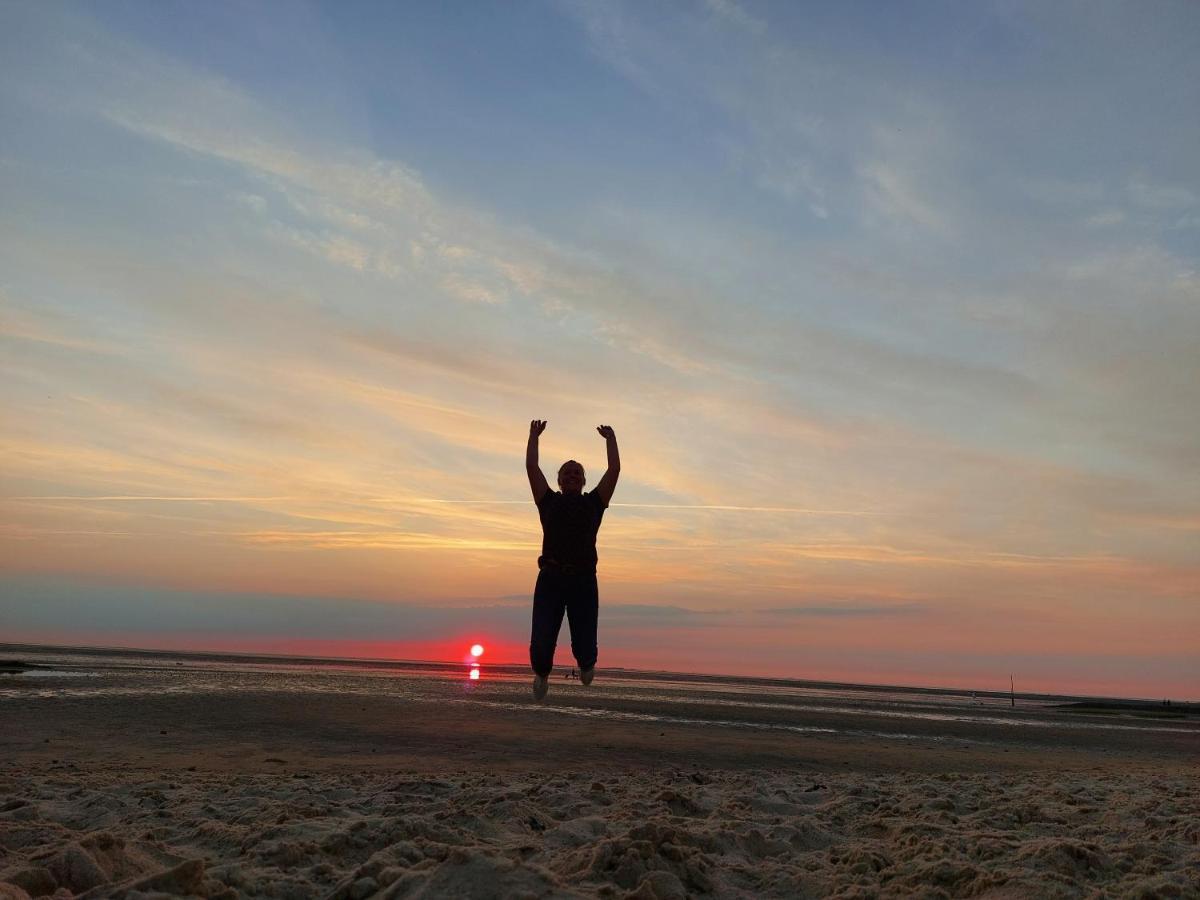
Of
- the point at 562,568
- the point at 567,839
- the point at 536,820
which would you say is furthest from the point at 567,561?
the point at 567,839

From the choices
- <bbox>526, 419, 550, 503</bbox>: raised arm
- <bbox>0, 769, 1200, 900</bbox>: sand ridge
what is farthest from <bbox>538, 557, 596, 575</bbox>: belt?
<bbox>0, 769, 1200, 900</bbox>: sand ridge

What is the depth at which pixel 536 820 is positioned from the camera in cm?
703

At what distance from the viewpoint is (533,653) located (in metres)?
8.80

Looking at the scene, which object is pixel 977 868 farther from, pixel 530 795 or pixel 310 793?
pixel 310 793

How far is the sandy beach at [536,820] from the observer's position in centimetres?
523

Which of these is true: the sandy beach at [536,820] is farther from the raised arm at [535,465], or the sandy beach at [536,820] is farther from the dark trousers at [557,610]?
the raised arm at [535,465]

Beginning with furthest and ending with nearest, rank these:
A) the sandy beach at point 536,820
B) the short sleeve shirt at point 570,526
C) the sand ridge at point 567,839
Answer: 1. the short sleeve shirt at point 570,526
2. the sandy beach at point 536,820
3. the sand ridge at point 567,839

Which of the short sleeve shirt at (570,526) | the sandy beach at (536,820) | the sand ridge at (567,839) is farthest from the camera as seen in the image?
the short sleeve shirt at (570,526)

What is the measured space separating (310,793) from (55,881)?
3340mm

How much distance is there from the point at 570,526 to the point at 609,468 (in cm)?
79

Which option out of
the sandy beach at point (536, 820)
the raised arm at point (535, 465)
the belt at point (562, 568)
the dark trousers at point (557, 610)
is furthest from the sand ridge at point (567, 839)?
the raised arm at point (535, 465)

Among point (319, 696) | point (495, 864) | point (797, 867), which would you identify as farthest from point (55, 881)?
point (319, 696)

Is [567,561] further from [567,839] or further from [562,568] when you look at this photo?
[567,839]

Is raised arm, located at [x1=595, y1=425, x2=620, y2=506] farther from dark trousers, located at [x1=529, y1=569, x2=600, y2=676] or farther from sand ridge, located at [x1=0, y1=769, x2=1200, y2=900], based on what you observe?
sand ridge, located at [x1=0, y1=769, x2=1200, y2=900]
